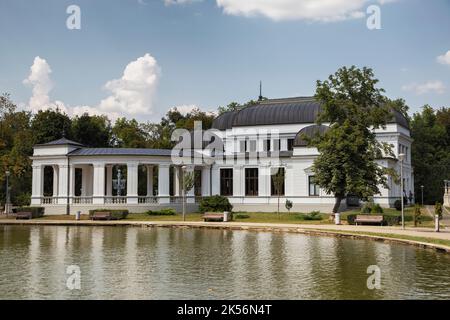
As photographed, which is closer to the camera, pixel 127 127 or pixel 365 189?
pixel 365 189

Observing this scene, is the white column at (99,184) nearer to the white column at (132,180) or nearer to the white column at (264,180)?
the white column at (132,180)

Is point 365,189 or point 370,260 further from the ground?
point 365,189

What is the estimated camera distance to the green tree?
40656 mm

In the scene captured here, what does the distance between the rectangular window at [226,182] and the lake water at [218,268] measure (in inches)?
1144

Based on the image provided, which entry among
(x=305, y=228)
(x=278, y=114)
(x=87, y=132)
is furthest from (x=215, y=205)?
(x=87, y=132)

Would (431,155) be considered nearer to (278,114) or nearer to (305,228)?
(278,114)

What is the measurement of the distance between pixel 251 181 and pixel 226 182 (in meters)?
3.10

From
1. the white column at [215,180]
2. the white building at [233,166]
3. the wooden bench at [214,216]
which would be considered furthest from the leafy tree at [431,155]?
the wooden bench at [214,216]

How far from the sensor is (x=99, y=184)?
5081 cm

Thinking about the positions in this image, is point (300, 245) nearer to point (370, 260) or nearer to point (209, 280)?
point (370, 260)

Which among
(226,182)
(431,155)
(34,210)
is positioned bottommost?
(34,210)

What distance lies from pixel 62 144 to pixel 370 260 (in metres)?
39.0
